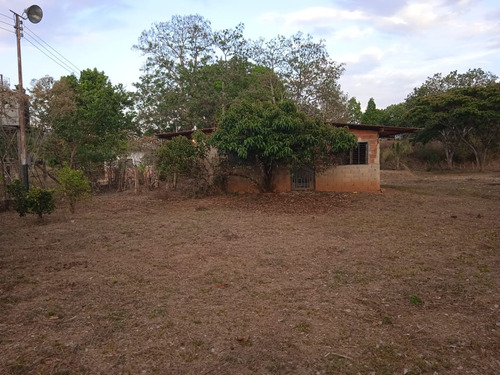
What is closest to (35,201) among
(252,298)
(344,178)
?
(252,298)

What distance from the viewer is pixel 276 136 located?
11125mm

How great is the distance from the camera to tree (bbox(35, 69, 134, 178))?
1354cm

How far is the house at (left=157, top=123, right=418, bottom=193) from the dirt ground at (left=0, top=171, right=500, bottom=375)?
5.69 metres

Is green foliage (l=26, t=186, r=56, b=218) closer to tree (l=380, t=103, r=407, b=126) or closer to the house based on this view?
the house

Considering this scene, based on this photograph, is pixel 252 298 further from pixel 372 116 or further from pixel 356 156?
pixel 372 116

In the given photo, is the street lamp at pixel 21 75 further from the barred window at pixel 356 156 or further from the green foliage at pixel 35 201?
the barred window at pixel 356 156

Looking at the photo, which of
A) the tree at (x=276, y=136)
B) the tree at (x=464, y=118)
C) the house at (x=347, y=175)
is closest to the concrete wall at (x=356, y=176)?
the house at (x=347, y=175)

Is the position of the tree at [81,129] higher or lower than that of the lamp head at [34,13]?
lower

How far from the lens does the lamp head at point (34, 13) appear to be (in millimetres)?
11797

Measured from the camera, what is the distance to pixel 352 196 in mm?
12812

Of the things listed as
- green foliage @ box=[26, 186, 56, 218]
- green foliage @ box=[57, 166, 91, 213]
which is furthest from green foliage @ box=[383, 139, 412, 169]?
green foliage @ box=[26, 186, 56, 218]

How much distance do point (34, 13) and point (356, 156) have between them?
12085mm

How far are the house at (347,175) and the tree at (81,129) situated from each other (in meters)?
5.41

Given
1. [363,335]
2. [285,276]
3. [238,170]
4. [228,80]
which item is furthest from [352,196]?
[228,80]
